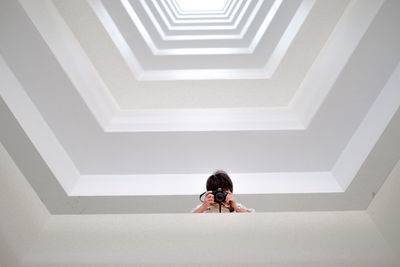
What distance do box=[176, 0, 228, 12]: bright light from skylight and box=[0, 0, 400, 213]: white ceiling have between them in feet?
3.56

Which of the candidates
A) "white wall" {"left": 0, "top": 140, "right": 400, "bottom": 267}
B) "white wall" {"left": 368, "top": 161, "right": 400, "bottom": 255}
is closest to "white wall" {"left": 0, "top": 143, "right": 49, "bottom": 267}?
"white wall" {"left": 0, "top": 140, "right": 400, "bottom": 267}

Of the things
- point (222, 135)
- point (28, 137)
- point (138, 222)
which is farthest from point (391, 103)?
point (28, 137)

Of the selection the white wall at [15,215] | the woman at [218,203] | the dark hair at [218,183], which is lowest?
the white wall at [15,215]

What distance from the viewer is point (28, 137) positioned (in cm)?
427

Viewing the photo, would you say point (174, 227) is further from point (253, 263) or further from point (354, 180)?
point (354, 180)

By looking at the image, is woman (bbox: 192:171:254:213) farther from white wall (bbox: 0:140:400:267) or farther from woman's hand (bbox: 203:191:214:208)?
white wall (bbox: 0:140:400:267)

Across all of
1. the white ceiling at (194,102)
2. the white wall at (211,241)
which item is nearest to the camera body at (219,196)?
the white wall at (211,241)

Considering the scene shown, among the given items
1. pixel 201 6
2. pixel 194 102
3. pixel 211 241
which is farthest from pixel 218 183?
pixel 201 6

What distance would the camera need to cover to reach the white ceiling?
14.7 feet

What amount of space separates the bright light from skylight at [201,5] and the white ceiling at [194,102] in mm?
1086

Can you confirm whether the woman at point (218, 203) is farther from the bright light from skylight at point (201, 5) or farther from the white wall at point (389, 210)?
the bright light from skylight at point (201, 5)

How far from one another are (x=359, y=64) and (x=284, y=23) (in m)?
1.65

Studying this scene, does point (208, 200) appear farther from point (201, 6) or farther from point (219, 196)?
point (201, 6)

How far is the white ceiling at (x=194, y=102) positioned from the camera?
447cm
